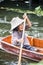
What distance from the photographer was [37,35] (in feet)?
40.0

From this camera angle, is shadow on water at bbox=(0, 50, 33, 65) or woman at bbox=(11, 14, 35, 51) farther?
shadow on water at bbox=(0, 50, 33, 65)

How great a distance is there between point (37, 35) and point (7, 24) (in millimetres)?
2927

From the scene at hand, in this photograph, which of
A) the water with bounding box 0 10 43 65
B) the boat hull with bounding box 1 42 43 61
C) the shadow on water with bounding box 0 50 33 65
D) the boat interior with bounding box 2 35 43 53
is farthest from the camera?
the boat interior with bounding box 2 35 43 53

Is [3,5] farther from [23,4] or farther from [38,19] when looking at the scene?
[38,19]

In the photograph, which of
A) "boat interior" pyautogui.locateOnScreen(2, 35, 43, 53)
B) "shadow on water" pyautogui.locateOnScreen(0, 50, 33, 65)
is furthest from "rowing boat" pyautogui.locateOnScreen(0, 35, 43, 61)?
"shadow on water" pyautogui.locateOnScreen(0, 50, 33, 65)

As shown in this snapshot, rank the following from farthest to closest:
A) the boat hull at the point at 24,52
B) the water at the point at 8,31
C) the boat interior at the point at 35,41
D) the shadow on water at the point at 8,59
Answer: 1. the boat interior at the point at 35,41
2. the water at the point at 8,31
3. the shadow on water at the point at 8,59
4. the boat hull at the point at 24,52

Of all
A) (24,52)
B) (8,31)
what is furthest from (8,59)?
(8,31)

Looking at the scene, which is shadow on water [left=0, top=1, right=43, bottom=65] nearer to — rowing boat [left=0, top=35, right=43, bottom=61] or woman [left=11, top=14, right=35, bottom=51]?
rowing boat [left=0, top=35, right=43, bottom=61]

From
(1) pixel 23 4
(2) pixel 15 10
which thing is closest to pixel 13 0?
(1) pixel 23 4

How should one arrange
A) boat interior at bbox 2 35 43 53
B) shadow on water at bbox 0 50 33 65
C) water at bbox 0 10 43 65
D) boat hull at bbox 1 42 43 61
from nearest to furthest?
boat hull at bbox 1 42 43 61 < shadow on water at bbox 0 50 33 65 < water at bbox 0 10 43 65 < boat interior at bbox 2 35 43 53

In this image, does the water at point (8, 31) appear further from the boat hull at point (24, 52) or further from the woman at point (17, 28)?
Answer: the woman at point (17, 28)

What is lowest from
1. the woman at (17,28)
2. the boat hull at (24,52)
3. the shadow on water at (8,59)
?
the shadow on water at (8,59)

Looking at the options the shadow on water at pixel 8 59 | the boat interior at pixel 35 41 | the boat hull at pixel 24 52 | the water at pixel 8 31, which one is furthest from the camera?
the boat interior at pixel 35 41

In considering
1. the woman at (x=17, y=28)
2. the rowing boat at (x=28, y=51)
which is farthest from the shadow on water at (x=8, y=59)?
the woman at (x=17, y=28)
